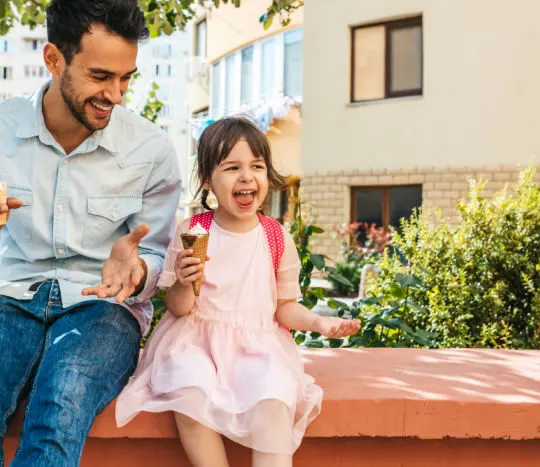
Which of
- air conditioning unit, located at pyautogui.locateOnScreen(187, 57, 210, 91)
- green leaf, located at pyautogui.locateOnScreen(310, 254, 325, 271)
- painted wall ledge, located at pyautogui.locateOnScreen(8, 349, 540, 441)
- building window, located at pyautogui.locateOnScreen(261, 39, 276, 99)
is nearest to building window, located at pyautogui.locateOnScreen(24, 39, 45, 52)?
air conditioning unit, located at pyautogui.locateOnScreen(187, 57, 210, 91)

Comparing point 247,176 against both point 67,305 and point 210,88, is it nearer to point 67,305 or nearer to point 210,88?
point 67,305

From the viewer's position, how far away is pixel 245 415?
7.11 ft

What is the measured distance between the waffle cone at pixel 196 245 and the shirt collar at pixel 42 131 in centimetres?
70

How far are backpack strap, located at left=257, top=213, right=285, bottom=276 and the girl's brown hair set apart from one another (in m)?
0.20

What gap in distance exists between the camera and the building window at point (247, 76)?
62.4 ft

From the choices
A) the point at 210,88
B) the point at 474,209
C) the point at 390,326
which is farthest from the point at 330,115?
the point at 390,326

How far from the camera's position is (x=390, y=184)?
45.6 ft

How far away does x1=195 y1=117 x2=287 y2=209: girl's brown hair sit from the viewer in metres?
2.55

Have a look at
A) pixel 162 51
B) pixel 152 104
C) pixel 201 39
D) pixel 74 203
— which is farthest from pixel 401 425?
pixel 162 51

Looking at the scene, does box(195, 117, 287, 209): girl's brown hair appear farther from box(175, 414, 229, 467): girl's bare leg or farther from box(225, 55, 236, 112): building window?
box(225, 55, 236, 112): building window

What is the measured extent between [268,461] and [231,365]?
37 centimetres

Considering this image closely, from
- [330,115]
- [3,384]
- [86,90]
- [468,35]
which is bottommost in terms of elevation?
[3,384]

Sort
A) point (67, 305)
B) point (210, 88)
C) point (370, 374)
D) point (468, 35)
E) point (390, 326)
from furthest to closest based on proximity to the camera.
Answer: point (210, 88)
point (468, 35)
point (390, 326)
point (370, 374)
point (67, 305)

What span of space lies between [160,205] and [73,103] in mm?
510
